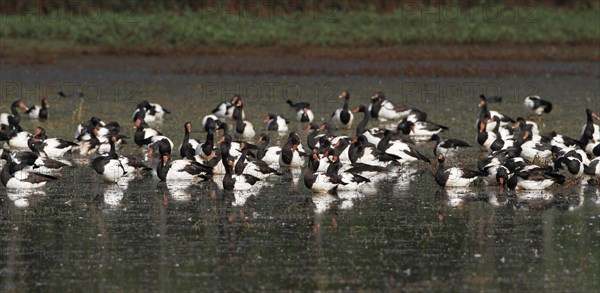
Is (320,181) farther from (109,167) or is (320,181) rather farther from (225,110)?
(225,110)

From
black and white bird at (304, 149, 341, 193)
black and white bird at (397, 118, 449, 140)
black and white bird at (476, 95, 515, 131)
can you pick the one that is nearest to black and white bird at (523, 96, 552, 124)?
black and white bird at (476, 95, 515, 131)

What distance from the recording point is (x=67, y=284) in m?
12.6

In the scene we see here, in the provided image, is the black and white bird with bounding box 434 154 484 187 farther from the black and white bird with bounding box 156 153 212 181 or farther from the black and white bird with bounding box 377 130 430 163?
the black and white bird with bounding box 156 153 212 181

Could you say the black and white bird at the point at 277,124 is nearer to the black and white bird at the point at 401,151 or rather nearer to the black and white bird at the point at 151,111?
the black and white bird at the point at 151,111

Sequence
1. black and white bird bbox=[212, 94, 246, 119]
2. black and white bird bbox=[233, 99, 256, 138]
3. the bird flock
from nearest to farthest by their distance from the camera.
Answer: the bird flock < black and white bird bbox=[233, 99, 256, 138] < black and white bird bbox=[212, 94, 246, 119]

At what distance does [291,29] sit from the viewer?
4119cm

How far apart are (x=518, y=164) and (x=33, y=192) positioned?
7.43 meters

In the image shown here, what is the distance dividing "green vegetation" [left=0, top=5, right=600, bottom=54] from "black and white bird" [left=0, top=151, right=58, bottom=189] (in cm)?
2016

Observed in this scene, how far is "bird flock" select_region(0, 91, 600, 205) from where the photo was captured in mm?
18656

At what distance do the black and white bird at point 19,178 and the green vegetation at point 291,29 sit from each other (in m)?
20.2

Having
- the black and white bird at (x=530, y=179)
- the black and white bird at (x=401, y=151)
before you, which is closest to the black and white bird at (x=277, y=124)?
the black and white bird at (x=401, y=151)

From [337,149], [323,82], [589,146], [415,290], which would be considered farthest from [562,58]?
[415,290]

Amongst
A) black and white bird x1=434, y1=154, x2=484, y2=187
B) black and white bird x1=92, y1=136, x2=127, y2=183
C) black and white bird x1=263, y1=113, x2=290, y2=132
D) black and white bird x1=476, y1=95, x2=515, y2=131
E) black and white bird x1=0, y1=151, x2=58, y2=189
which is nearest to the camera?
black and white bird x1=0, y1=151, x2=58, y2=189

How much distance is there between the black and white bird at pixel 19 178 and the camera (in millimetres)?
18469
